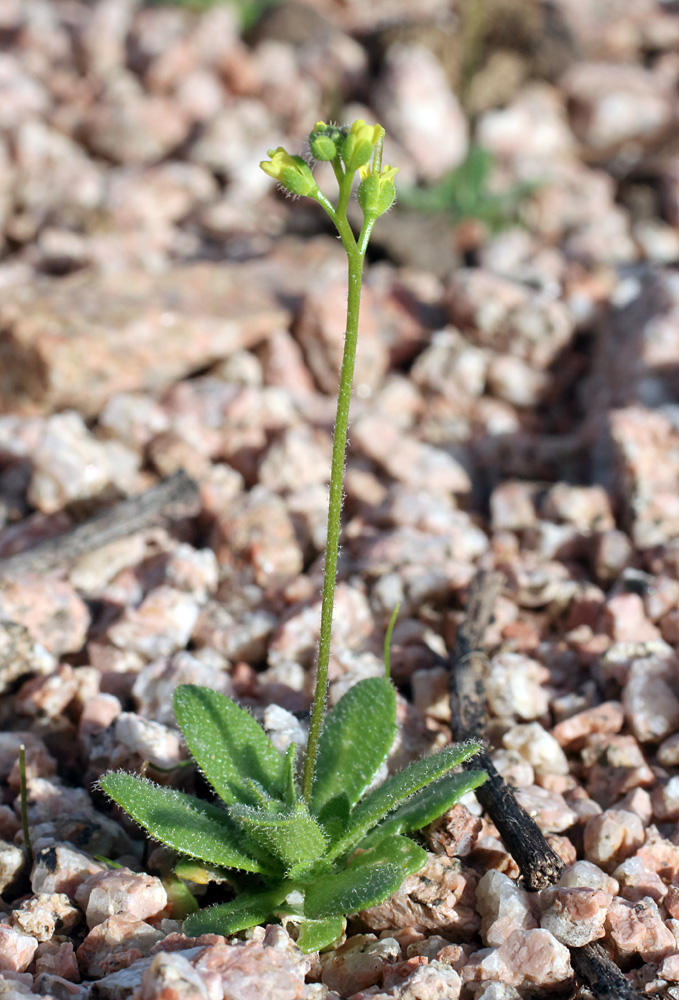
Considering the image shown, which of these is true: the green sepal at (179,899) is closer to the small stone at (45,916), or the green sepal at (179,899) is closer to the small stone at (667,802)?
the small stone at (45,916)

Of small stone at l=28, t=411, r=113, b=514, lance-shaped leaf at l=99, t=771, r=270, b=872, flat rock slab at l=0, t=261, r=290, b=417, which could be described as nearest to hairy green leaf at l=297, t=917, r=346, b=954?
lance-shaped leaf at l=99, t=771, r=270, b=872

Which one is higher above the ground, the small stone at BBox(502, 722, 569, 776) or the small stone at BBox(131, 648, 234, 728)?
the small stone at BBox(131, 648, 234, 728)

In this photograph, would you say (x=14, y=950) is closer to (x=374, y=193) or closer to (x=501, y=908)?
(x=501, y=908)

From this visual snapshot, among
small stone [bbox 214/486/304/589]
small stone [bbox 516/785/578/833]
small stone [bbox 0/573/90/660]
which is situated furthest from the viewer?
small stone [bbox 214/486/304/589]

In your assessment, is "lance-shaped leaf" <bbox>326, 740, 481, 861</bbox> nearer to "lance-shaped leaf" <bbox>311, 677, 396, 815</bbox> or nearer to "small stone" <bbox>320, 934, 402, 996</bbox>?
"lance-shaped leaf" <bbox>311, 677, 396, 815</bbox>

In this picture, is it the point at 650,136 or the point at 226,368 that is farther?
the point at 650,136

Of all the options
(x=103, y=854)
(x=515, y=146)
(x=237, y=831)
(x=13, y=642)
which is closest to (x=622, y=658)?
Answer: (x=237, y=831)

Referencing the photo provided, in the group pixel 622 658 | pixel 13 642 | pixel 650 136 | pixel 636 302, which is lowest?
pixel 622 658

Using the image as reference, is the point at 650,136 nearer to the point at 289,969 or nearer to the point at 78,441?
the point at 78,441
